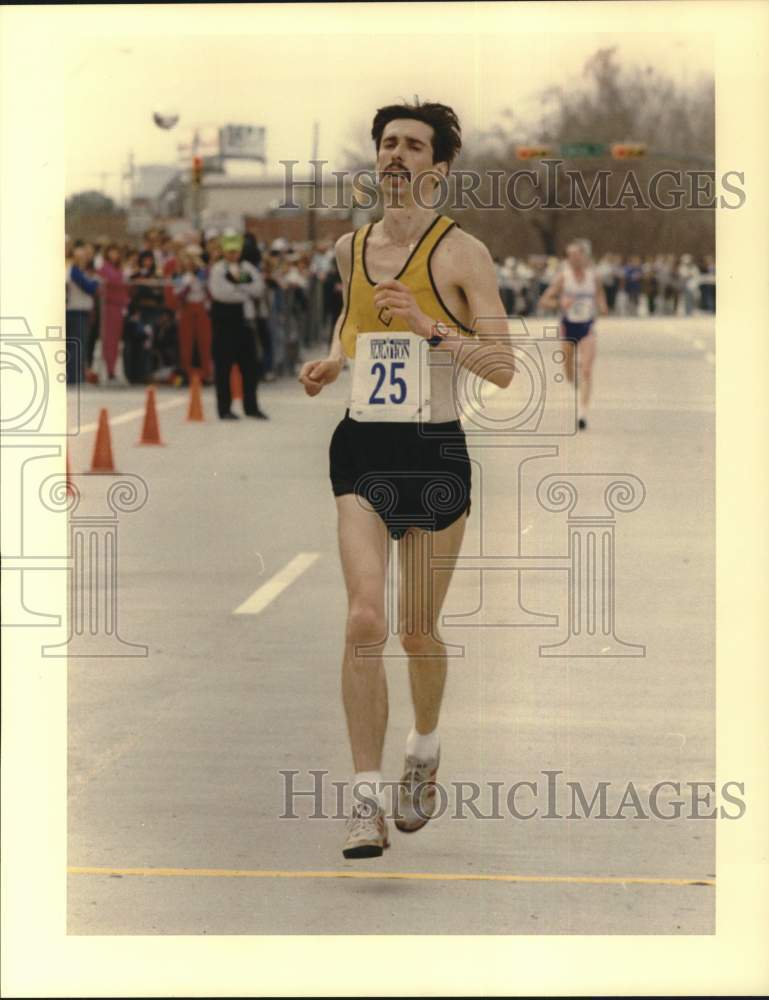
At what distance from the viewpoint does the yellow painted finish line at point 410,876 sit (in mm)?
Answer: 6523

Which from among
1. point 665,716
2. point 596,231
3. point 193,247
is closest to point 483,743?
point 665,716

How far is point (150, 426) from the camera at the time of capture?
20.3m

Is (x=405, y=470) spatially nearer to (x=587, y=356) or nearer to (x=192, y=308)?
(x=587, y=356)

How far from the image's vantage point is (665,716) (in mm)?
8797

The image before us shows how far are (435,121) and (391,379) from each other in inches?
28.9

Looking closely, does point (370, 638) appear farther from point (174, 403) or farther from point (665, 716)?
point (174, 403)

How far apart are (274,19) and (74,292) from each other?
63.1 ft

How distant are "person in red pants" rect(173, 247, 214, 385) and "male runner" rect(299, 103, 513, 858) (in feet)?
69.1

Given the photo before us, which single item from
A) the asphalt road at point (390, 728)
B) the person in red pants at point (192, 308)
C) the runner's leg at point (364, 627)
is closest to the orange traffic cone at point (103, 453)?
the asphalt road at point (390, 728)

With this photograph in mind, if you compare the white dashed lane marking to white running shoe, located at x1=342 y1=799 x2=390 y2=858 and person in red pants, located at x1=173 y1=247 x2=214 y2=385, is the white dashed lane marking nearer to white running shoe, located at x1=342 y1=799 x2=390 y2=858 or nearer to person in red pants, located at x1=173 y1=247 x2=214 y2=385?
white running shoe, located at x1=342 y1=799 x2=390 y2=858

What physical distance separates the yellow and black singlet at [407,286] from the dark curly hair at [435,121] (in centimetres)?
19

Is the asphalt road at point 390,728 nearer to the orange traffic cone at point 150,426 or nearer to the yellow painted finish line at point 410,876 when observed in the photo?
the yellow painted finish line at point 410,876

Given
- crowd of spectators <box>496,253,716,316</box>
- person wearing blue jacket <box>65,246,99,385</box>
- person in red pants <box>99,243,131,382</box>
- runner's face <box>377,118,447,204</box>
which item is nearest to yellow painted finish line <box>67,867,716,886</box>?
runner's face <box>377,118,447,204</box>

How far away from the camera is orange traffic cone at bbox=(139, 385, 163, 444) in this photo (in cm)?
2008
